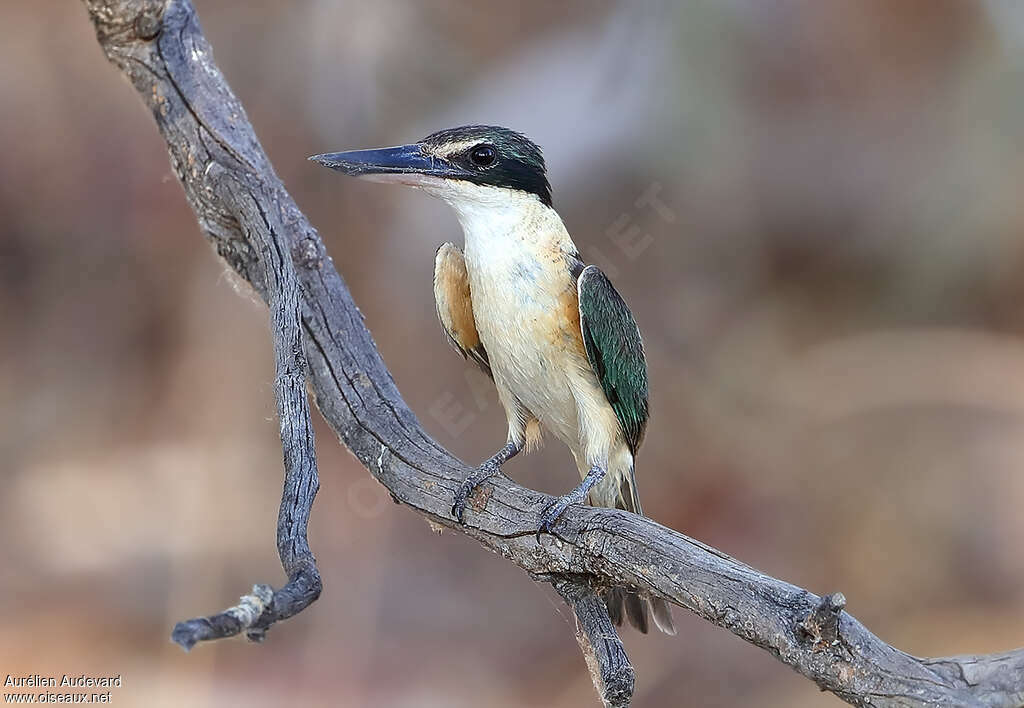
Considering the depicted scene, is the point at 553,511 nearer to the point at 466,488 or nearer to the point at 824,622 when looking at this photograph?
the point at 466,488

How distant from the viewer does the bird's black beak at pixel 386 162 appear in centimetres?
242

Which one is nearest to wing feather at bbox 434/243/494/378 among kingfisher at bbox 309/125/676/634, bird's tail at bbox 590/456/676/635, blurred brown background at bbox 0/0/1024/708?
kingfisher at bbox 309/125/676/634

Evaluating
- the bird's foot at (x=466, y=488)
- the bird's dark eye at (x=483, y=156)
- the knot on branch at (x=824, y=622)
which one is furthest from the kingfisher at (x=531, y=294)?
the knot on branch at (x=824, y=622)

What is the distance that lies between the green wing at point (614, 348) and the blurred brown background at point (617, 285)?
1.86m

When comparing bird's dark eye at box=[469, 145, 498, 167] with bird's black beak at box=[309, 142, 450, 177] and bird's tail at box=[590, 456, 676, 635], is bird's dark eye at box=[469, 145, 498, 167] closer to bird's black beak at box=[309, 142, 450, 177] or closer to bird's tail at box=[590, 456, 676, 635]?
bird's black beak at box=[309, 142, 450, 177]

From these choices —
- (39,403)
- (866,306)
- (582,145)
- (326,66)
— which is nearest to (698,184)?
(582,145)

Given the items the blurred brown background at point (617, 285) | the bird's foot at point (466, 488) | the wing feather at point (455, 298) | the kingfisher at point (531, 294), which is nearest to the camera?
the bird's foot at point (466, 488)

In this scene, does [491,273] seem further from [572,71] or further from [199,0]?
[199,0]

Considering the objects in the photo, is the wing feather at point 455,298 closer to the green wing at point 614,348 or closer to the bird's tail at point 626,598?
the green wing at point 614,348

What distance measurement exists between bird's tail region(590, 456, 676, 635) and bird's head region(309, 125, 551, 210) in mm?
752

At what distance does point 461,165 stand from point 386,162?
0.59 ft

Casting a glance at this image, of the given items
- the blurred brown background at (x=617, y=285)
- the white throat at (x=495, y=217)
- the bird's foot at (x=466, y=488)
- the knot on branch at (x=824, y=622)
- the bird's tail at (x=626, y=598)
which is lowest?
the knot on branch at (x=824, y=622)

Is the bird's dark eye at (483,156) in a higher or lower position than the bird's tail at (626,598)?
higher

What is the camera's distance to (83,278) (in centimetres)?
516
